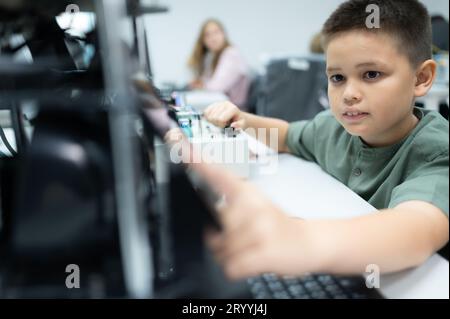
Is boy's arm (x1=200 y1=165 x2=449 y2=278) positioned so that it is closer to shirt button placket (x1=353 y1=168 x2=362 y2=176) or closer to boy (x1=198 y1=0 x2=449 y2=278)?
boy (x1=198 y1=0 x2=449 y2=278)

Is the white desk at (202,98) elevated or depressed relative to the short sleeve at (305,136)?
elevated

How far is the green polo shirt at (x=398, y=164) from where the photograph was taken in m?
0.38

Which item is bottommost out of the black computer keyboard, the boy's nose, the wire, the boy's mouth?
the black computer keyboard

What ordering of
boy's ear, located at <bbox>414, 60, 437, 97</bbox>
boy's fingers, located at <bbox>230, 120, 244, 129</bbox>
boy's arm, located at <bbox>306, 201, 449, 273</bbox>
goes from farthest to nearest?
boy's fingers, located at <bbox>230, 120, 244, 129</bbox>, boy's ear, located at <bbox>414, 60, 437, 97</bbox>, boy's arm, located at <bbox>306, 201, 449, 273</bbox>

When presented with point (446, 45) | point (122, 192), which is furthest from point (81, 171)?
point (446, 45)

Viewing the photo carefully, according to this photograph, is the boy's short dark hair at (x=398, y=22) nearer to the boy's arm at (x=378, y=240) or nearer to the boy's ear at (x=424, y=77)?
the boy's ear at (x=424, y=77)

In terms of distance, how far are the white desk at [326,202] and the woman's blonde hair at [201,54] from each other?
6.9 inches

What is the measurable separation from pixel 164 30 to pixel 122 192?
0.76 feet

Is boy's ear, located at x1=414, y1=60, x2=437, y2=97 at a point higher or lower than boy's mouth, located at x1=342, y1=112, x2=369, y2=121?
higher

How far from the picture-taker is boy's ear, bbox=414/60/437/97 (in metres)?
0.44

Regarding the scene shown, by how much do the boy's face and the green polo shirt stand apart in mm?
20
